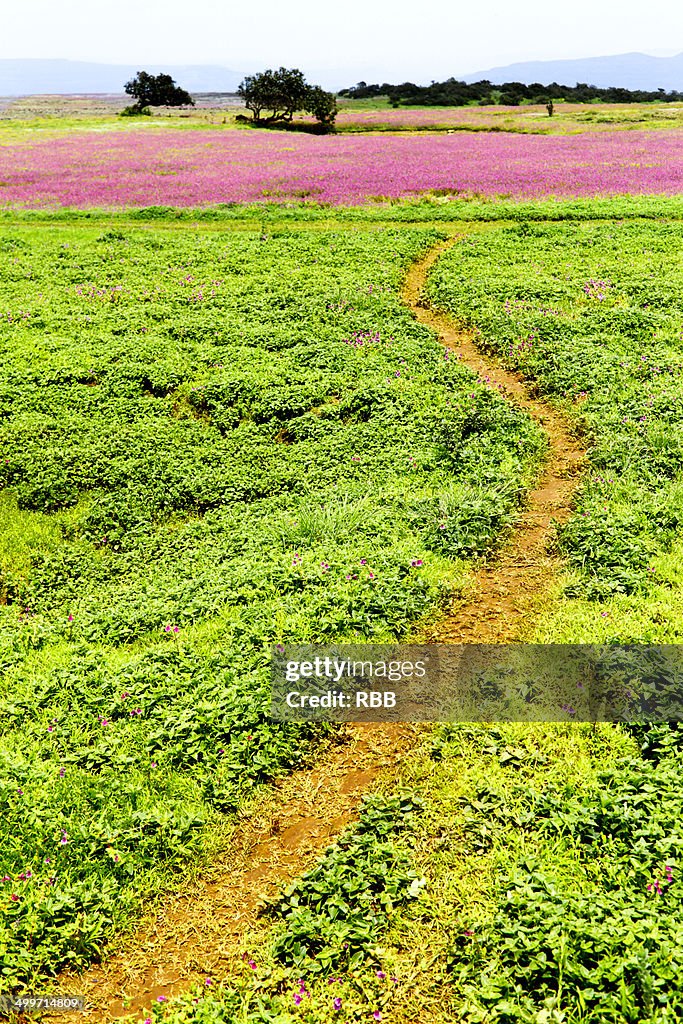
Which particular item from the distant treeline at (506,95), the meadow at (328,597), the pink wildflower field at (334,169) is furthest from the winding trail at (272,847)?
the distant treeline at (506,95)

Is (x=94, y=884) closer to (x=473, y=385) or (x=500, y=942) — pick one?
(x=500, y=942)

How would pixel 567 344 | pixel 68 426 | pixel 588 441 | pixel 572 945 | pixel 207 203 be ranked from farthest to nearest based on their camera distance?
pixel 207 203 → pixel 567 344 → pixel 68 426 → pixel 588 441 → pixel 572 945

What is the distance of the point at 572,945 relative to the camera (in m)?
5.62

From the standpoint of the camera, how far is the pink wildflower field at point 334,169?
41.0 metres

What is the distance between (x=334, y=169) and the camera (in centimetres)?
5072

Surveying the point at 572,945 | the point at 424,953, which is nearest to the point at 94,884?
the point at 424,953

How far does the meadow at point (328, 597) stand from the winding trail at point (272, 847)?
14cm

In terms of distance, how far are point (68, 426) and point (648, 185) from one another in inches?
1551

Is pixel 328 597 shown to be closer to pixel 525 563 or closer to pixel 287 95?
pixel 525 563

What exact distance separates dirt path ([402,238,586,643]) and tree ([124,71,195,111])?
136 meters

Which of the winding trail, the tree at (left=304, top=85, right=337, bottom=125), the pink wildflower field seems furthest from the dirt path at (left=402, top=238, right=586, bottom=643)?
the tree at (left=304, top=85, right=337, bottom=125)

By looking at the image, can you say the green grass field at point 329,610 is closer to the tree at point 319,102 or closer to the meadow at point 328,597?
the meadow at point 328,597

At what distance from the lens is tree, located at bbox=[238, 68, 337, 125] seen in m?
89.4

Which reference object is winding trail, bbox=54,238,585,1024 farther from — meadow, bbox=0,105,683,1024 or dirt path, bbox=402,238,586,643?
meadow, bbox=0,105,683,1024
